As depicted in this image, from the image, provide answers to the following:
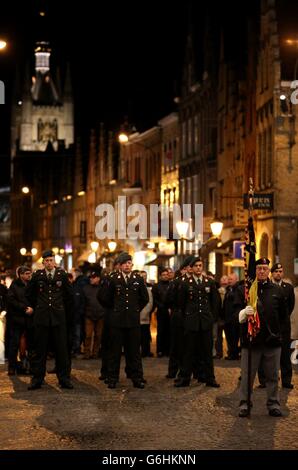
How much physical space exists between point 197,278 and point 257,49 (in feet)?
88.9

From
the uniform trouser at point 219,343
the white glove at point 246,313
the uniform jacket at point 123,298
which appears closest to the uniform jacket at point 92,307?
the uniform trouser at point 219,343

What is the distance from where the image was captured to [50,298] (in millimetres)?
18078

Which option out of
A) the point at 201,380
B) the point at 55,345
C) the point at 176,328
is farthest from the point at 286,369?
the point at 55,345

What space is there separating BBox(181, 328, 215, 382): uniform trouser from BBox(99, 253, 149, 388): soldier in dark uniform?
0.75 m

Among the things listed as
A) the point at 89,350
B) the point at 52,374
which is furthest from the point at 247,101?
the point at 52,374

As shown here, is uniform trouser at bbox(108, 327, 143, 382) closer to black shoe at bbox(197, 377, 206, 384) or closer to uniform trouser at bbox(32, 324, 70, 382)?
uniform trouser at bbox(32, 324, 70, 382)

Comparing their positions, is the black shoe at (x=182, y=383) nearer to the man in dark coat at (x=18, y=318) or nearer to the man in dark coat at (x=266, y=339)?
the man in dark coat at (x=18, y=318)

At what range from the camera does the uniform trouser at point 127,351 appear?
58.9 feet

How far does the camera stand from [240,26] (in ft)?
173

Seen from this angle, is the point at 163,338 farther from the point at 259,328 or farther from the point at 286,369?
the point at 259,328

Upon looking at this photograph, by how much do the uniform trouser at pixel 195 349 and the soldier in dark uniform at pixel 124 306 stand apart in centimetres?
75

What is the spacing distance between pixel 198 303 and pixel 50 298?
2.38 metres

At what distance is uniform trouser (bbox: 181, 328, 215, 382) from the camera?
18.0 metres

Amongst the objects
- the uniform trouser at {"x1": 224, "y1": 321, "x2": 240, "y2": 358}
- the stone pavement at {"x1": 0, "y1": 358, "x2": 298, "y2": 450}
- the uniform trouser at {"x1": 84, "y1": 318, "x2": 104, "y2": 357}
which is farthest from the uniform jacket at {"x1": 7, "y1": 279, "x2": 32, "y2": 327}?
the uniform trouser at {"x1": 224, "y1": 321, "x2": 240, "y2": 358}
